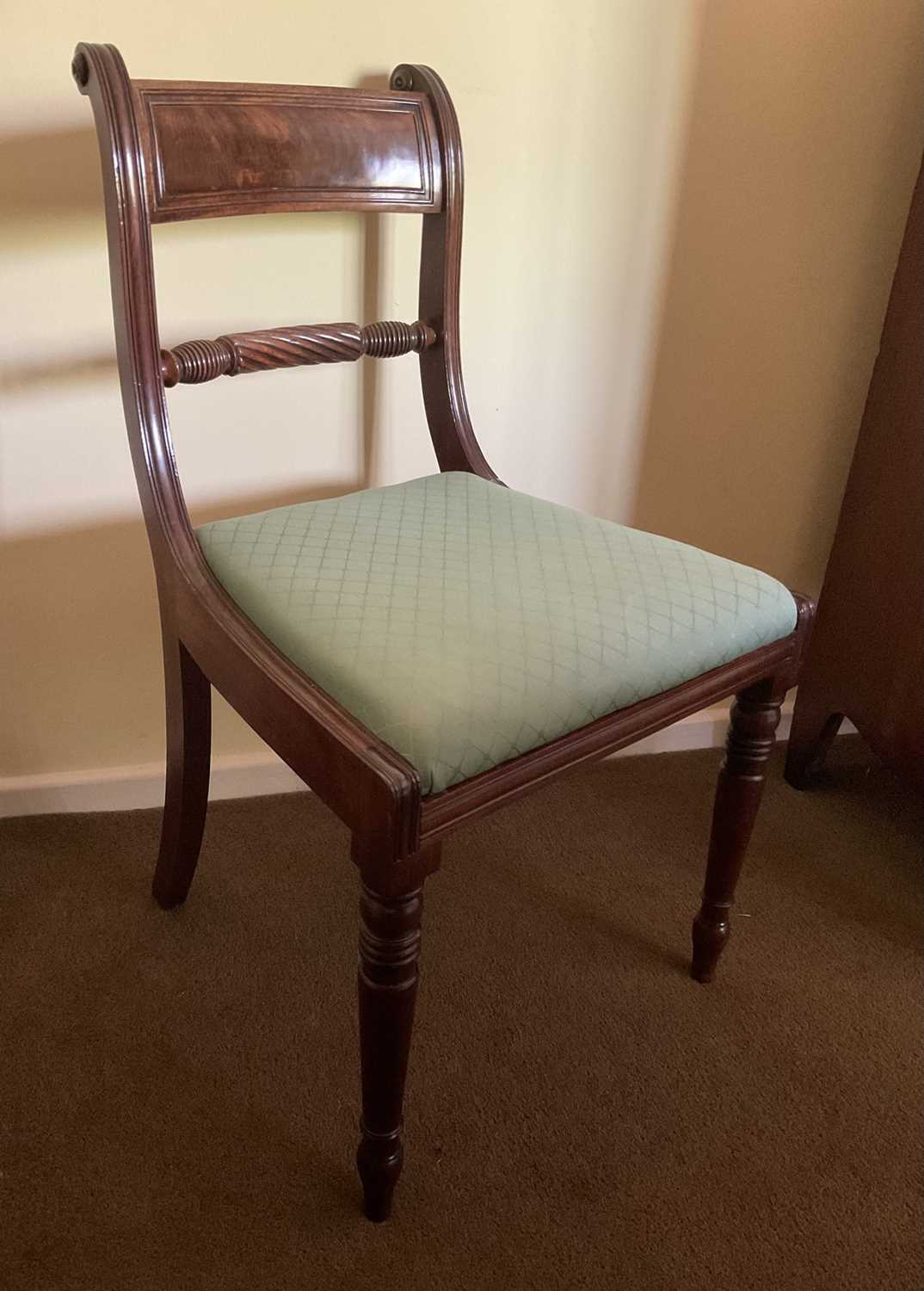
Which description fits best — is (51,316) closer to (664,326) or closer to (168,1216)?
(664,326)

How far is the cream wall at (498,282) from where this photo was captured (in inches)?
43.9

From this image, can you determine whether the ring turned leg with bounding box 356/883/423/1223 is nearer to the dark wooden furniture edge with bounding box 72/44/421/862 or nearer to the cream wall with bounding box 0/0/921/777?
the dark wooden furniture edge with bounding box 72/44/421/862

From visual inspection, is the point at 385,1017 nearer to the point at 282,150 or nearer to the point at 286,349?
the point at 286,349

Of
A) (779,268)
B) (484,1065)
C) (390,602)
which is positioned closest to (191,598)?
(390,602)

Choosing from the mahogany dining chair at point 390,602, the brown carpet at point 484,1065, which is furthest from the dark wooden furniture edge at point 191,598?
the brown carpet at point 484,1065

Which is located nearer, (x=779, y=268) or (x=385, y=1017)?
(x=385, y=1017)

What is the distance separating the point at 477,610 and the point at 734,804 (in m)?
0.40

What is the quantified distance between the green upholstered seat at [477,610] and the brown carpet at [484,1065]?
47 cm

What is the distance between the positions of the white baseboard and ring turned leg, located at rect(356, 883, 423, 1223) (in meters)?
0.60

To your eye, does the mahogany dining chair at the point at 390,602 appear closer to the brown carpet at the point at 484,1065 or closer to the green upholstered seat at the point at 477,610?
the green upholstered seat at the point at 477,610

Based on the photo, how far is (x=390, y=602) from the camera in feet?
2.89

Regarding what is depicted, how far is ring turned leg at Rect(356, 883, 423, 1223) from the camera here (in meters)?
0.79

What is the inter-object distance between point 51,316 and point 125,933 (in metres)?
0.71

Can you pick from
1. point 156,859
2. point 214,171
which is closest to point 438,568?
point 214,171
